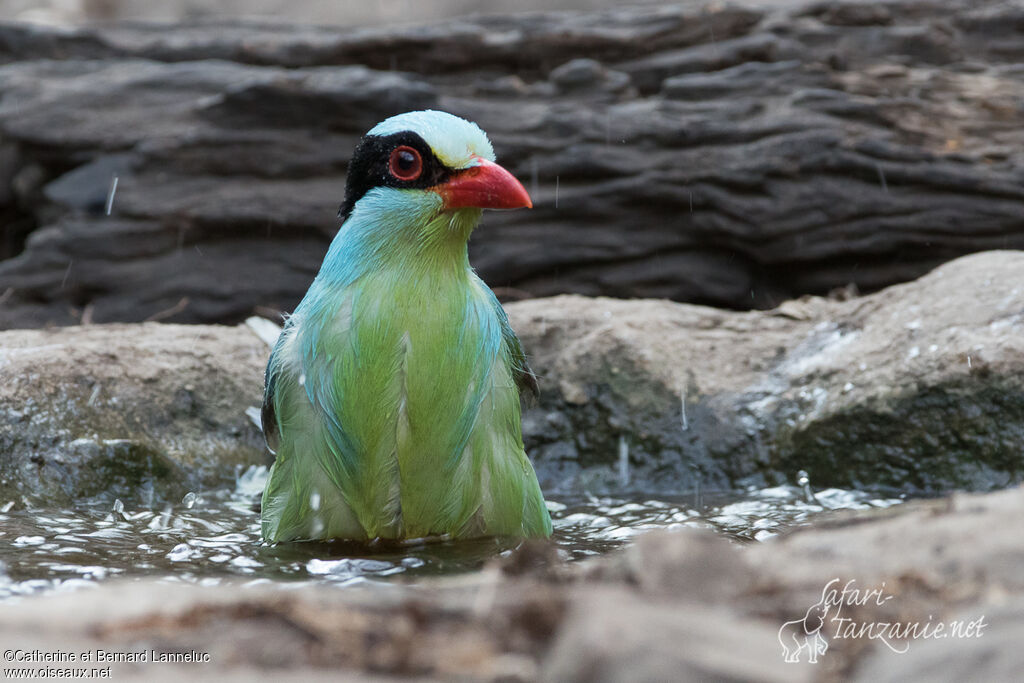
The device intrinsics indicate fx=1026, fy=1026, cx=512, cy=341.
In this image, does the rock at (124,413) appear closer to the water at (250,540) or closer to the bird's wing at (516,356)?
the water at (250,540)

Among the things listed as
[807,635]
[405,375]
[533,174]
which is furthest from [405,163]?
[533,174]

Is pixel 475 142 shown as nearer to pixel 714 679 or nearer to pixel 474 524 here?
pixel 474 524

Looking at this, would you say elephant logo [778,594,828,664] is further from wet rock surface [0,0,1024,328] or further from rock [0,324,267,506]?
wet rock surface [0,0,1024,328]

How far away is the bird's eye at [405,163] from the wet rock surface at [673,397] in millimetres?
1634

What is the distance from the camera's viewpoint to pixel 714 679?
139 centimetres

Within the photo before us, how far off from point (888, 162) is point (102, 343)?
15.0 feet

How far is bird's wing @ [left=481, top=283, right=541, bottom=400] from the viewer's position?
154 inches

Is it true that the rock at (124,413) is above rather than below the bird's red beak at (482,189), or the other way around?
below

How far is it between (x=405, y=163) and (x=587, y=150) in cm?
313

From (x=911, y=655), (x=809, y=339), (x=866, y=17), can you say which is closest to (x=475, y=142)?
(x=809, y=339)

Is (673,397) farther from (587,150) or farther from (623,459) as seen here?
(587,150)

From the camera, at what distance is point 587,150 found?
6.61 m

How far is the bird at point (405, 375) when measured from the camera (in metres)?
3.47

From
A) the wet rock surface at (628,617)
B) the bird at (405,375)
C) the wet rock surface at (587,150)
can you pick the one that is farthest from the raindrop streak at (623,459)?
the wet rock surface at (628,617)
